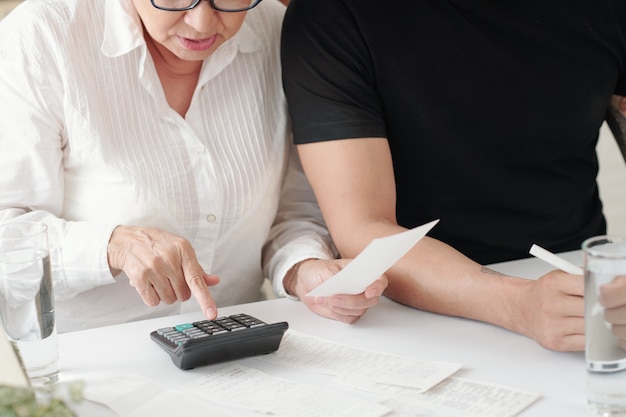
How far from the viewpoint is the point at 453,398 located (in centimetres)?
112

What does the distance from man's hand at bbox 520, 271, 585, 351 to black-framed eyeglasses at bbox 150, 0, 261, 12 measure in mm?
677

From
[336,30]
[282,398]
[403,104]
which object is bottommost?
[282,398]

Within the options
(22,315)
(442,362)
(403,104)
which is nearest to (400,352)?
(442,362)

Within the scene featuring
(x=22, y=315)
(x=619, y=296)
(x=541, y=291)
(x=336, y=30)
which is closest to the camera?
(x=619, y=296)

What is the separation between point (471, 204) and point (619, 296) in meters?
0.76

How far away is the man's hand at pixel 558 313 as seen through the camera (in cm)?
123

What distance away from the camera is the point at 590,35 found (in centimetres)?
183

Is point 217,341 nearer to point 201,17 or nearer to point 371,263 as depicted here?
point 371,263

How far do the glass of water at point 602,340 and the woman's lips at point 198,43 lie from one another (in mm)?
784

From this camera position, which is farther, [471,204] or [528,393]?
Answer: [471,204]

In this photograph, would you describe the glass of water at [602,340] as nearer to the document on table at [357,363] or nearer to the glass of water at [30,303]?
the document on table at [357,363]

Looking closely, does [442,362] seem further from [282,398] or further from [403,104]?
[403,104]

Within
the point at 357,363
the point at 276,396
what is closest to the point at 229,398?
the point at 276,396

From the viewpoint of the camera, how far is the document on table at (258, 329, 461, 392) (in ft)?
3.84
